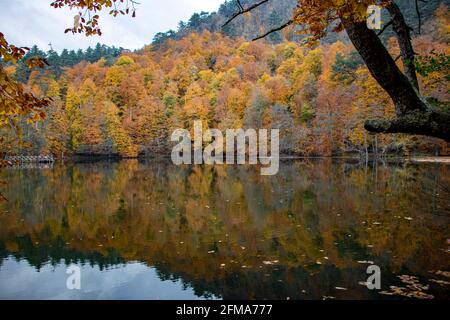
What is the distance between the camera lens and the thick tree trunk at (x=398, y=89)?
2654 millimetres

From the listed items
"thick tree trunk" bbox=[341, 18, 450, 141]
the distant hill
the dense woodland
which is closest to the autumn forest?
A: "thick tree trunk" bbox=[341, 18, 450, 141]

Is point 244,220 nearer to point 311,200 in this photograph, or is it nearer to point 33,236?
point 311,200

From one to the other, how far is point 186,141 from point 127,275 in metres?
46.9

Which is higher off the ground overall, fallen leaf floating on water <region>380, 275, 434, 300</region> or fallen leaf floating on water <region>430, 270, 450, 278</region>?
fallen leaf floating on water <region>430, 270, 450, 278</region>

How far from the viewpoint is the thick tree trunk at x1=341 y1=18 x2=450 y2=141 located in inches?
104

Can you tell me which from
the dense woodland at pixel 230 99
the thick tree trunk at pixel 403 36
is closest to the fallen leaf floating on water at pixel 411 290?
the thick tree trunk at pixel 403 36

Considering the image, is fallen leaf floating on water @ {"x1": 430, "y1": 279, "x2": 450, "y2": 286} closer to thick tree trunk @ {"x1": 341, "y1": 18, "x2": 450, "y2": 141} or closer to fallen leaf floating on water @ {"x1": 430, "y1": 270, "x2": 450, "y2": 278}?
fallen leaf floating on water @ {"x1": 430, "y1": 270, "x2": 450, "y2": 278}

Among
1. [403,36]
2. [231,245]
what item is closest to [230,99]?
[231,245]

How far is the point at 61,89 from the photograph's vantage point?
62188 mm

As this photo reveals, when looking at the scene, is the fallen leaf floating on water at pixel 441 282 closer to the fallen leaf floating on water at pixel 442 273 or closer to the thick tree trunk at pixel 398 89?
the fallen leaf floating on water at pixel 442 273

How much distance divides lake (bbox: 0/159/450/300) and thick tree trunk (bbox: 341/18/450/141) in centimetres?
347

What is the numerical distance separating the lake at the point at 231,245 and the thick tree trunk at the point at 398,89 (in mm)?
3472

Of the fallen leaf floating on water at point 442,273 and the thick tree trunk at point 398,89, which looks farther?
the fallen leaf floating on water at point 442,273

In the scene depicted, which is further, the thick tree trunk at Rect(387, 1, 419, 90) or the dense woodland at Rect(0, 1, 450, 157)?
the dense woodland at Rect(0, 1, 450, 157)
